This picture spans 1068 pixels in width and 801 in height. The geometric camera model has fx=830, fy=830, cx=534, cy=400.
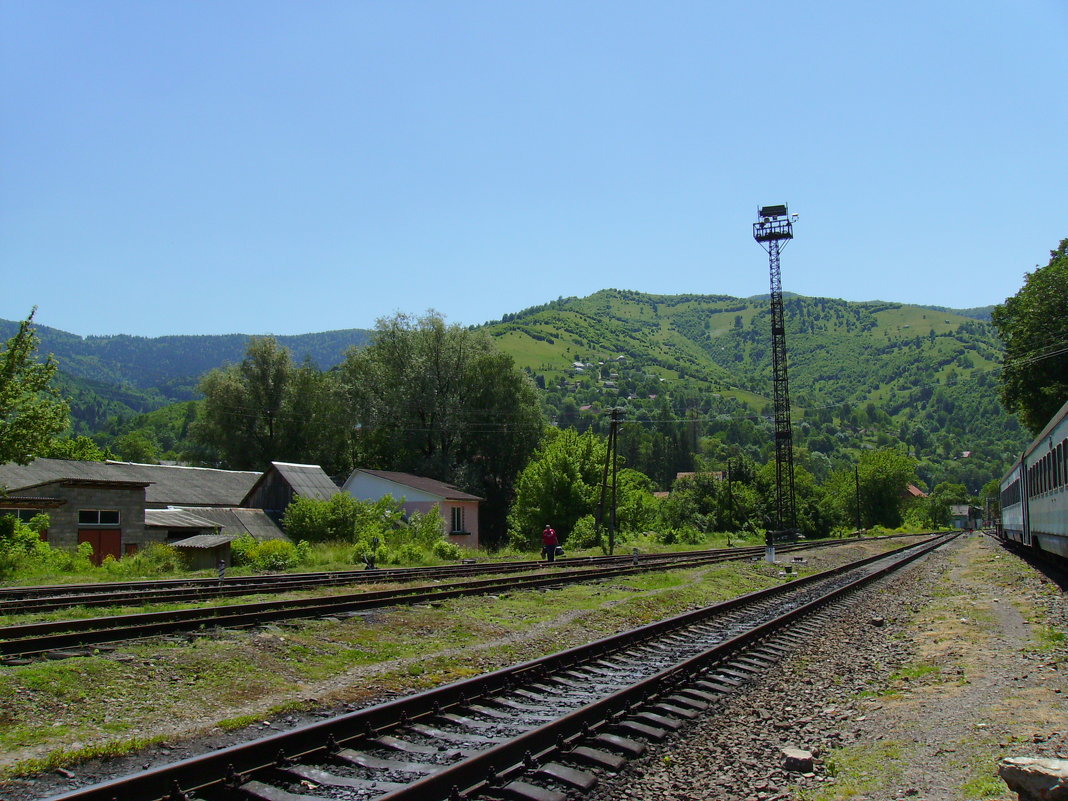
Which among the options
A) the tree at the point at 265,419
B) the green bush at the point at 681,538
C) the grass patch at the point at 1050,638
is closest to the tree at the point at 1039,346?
the green bush at the point at 681,538

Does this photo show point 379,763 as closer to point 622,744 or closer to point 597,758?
point 597,758

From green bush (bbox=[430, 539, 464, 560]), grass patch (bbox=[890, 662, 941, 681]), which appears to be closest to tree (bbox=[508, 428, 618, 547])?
green bush (bbox=[430, 539, 464, 560])

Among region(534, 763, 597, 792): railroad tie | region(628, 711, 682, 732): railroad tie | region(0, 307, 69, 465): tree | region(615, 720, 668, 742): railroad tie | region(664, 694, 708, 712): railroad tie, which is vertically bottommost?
region(664, 694, 708, 712): railroad tie

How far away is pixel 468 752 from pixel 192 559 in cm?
2810

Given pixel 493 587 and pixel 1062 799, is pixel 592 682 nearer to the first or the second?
pixel 1062 799

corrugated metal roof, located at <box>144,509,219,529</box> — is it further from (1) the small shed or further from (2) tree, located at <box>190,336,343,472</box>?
(2) tree, located at <box>190,336,343,472</box>

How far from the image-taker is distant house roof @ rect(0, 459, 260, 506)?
32125 millimetres

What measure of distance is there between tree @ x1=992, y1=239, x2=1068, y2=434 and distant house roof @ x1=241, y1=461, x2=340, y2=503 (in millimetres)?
36090

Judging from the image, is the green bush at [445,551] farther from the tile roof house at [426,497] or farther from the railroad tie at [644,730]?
the railroad tie at [644,730]

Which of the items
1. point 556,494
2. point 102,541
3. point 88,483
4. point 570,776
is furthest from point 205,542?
point 570,776

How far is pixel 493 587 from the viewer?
17.4 meters

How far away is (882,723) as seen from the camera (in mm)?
7613

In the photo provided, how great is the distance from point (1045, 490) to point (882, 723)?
16247mm

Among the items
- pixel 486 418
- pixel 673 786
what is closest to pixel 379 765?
pixel 673 786
